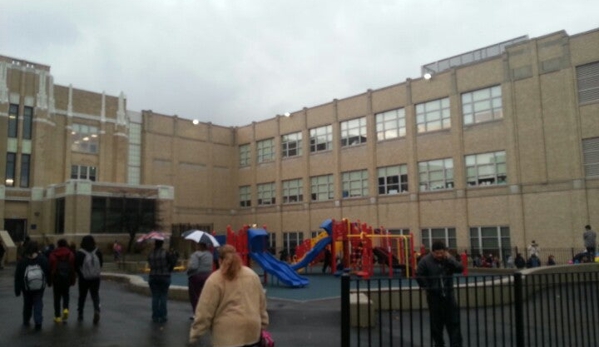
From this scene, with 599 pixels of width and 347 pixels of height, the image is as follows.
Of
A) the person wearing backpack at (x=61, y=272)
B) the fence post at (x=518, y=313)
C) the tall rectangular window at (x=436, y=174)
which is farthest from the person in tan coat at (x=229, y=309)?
the tall rectangular window at (x=436, y=174)

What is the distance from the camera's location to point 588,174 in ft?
103

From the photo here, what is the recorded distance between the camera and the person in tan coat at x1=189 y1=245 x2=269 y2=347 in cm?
A: 504

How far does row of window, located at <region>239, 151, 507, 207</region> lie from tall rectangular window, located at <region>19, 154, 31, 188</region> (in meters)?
19.6

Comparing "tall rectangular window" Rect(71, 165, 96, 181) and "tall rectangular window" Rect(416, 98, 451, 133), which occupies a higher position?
"tall rectangular window" Rect(416, 98, 451, 133)

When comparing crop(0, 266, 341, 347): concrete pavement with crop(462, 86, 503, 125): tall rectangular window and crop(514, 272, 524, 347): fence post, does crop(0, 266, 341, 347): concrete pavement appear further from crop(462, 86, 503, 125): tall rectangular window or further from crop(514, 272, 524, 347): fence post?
crop(462, 86, 503, 125): tall rectangular window

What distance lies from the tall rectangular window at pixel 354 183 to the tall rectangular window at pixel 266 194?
28.2ft

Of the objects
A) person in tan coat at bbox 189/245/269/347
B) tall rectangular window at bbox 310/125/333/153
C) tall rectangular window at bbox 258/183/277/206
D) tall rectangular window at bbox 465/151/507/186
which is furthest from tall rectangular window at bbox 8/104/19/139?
person in tan coat at bbox 189/245/269/347

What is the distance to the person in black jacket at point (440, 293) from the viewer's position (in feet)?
25.4

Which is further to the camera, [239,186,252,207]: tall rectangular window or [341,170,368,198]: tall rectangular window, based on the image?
[239,186,252,207]: tall rectangular window

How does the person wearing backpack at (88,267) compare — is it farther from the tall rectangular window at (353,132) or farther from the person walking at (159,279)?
the tall rectangular window at (353,132)

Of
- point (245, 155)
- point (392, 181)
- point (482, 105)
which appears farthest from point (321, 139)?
point (482, 105)

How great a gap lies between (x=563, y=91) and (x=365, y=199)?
1635cm

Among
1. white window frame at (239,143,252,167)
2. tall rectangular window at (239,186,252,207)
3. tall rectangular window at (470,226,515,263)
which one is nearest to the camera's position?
tall rectangular window at (470,226,515,263)

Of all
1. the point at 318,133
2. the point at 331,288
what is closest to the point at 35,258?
the point at 331,288
